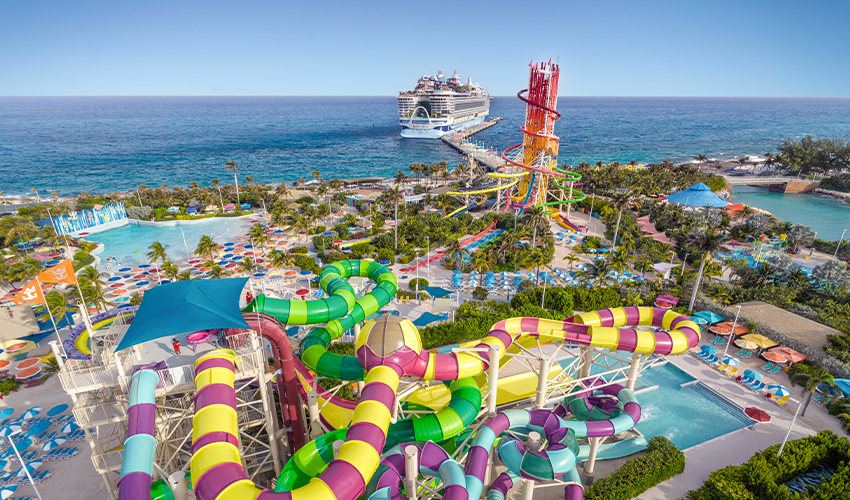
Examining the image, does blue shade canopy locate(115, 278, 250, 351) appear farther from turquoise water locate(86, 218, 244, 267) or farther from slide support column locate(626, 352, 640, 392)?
turquoise water locate(86, 218, 244, 267)

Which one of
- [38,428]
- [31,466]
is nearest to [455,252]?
[38,428]

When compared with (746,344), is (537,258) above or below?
above

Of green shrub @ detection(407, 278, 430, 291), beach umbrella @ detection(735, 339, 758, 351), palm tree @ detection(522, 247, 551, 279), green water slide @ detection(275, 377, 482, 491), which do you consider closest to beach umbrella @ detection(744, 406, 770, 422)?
beach umbrella @ detection(735, 339, 758, 351)

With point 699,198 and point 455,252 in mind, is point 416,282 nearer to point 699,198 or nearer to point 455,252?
point 455,252

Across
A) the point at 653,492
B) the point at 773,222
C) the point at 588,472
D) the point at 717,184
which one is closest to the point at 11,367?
the point at 588,472

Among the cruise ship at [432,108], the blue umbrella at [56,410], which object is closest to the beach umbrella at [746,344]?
the blue umbrella at [56,410]

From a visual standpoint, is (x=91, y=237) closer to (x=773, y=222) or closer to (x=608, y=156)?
(x=773, y=222)

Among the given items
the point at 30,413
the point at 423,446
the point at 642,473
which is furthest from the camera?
the point at 30,413
